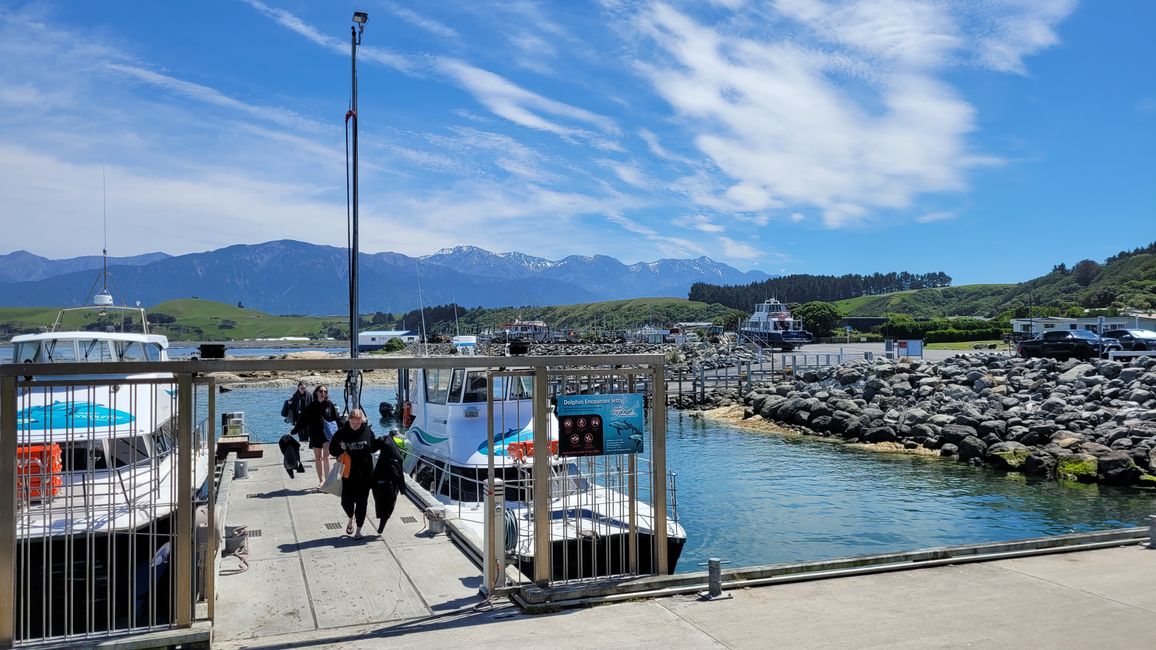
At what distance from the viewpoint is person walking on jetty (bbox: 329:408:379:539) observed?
11547 mm

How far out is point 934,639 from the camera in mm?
7484

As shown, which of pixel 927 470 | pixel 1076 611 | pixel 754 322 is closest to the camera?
pixel 1076 611

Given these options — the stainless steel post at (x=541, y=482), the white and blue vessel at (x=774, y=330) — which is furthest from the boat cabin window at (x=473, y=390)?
the white and blue vessel at (x=774, y=330)

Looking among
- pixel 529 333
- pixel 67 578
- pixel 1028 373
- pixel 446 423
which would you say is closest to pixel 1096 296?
pixel 529 333

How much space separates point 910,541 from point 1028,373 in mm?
25367

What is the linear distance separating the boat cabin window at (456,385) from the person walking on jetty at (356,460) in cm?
575

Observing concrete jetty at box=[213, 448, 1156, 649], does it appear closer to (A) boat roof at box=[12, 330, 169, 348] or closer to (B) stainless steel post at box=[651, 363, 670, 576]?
(B) stainless steel post at box=[651, 363, 670, 576]

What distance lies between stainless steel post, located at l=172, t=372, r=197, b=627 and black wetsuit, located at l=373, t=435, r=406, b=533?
4.16 m

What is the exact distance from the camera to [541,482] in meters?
8.95

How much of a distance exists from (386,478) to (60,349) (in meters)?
6.87

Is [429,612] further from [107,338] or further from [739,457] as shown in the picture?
[739,457]

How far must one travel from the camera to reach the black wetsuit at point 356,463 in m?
11.5

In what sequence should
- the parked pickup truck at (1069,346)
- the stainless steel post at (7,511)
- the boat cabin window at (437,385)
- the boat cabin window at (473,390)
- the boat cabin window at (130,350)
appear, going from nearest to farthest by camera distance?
the stainless steel post at (7,511) → the boat cabin window at (130,350) → the boat cabin window at (473,390) → the boat cabin window at (437,385) → the parked pickup truck at (1069,346)

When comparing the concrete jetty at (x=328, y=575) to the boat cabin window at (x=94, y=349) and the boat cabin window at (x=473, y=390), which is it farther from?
the boat cabin window at (x=94, y=349)
